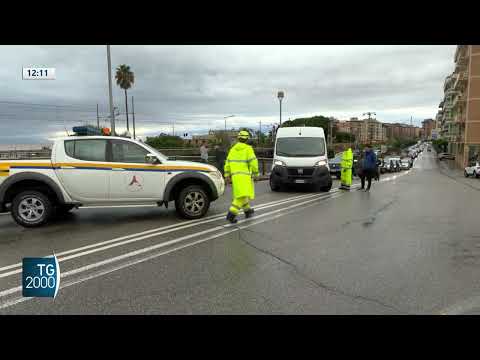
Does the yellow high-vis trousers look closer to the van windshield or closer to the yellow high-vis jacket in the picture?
the yellow high-vis jacket

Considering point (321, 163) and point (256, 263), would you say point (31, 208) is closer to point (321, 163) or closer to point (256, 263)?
point (256, 263)

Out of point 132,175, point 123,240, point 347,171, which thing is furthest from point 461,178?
point 123,240

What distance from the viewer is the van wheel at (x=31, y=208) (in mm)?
6412

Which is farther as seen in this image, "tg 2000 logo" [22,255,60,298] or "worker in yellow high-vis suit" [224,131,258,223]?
"worker in yellow high-vis suit" [224,131,258,223]

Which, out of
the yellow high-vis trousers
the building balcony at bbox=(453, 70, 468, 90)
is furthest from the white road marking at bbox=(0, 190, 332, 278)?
the building balcony at bbox=(453, 70, 468, 90)

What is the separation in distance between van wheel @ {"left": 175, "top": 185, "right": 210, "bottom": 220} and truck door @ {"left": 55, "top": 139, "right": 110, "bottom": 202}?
1509 millimetres

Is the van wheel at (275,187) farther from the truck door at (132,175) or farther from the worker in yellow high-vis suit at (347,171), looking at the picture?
the truck door at (132,175)

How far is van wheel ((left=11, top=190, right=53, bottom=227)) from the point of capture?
Result: 21.0 feet

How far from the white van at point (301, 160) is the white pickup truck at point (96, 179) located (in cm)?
512

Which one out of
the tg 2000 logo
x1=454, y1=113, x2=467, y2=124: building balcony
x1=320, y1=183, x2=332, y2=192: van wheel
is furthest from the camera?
x1=454, y1=113, x2=467, y2=124: building balcony

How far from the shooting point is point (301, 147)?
1243cm

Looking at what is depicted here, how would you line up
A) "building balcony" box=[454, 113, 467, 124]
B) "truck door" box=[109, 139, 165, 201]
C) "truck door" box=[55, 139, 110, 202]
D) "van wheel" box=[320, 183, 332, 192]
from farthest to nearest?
1. "building balcony" box=[454, 113, 467, 124]
2. "van wheel" box=[320, 183, 332, 192]
3. "truck door" box=[109, 139, 165, 201]
4. "truck door" box=[55, 139, 110, 202]
